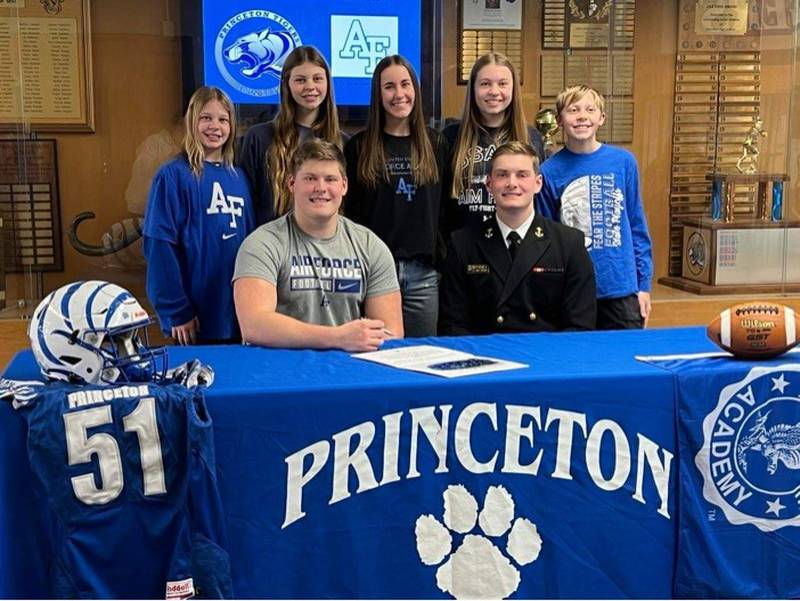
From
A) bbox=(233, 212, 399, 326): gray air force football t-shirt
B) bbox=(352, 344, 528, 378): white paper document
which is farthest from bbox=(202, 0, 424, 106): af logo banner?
bbox=(352, 344, 528, 378): white paper document

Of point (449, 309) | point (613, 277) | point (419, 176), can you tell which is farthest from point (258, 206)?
point (613, 277)

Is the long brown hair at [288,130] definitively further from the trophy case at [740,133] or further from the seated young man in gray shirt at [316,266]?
the trophy case at [740,133]

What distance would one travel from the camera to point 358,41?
557cm

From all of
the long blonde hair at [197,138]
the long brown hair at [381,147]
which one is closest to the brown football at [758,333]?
→ the long brown hair at [381,147]

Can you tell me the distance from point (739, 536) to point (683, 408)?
36 cm

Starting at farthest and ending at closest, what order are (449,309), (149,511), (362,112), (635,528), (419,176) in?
(362,112) < (419,176) < (449,309) < (635,528) < (149,511)

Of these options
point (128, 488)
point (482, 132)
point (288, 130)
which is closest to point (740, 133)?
point (482, 132)

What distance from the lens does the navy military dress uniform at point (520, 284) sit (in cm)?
343

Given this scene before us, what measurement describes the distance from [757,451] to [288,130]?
2.00 meters

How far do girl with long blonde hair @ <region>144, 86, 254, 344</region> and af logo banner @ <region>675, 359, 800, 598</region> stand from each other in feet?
5.69

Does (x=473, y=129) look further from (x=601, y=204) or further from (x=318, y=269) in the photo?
(x=318, y=269)

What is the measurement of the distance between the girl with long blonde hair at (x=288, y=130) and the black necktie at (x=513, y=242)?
720mm

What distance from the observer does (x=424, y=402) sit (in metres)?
2.44

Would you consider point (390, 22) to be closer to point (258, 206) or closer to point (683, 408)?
point (258, 206)
